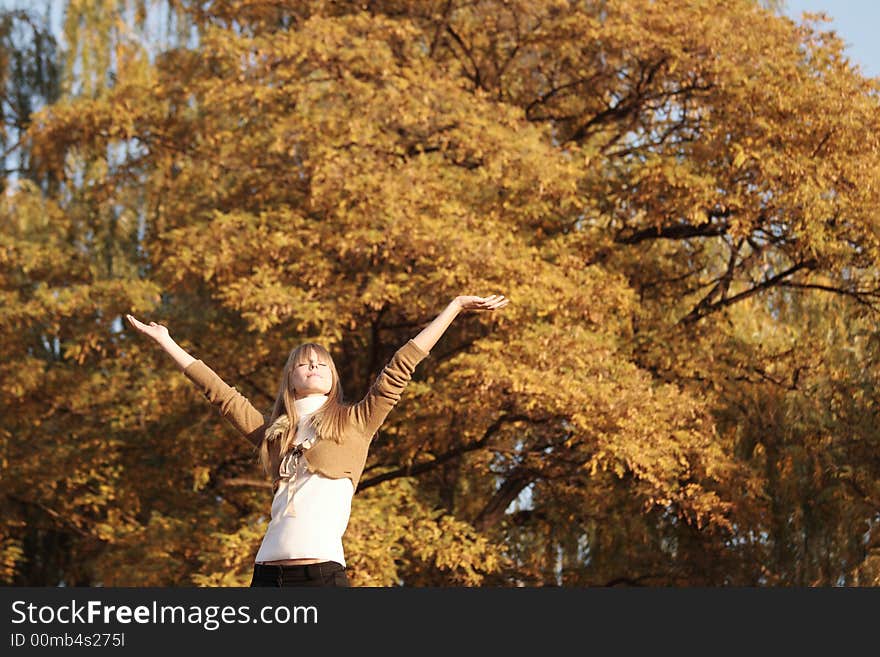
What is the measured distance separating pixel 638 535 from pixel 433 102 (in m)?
4.41

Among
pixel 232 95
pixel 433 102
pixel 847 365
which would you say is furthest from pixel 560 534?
pixel 232 95

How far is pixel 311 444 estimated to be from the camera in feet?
12.5

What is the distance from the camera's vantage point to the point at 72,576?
14633 millimetres

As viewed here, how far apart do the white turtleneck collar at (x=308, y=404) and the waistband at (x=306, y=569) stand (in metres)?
0.48

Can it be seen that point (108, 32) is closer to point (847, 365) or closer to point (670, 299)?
point (670, 299)

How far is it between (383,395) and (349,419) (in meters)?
0.13

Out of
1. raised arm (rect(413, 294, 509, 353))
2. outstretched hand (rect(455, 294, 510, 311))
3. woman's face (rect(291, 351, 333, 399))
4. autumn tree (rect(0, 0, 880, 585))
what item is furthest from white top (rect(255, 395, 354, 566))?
autumn tree (rect(0, 0, 880, 585))

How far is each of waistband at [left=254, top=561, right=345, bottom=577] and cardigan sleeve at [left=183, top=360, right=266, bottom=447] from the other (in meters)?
0.45

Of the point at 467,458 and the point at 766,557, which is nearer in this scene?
the point at 766,557

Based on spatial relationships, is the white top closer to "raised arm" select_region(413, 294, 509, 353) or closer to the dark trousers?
the dark trousers

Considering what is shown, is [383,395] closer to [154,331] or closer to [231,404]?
[231,404]

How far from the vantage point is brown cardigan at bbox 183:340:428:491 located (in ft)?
12.4

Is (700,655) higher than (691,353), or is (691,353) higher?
(691,353)

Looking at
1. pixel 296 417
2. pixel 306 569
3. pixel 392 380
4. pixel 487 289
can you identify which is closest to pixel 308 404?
pixel 296 417
